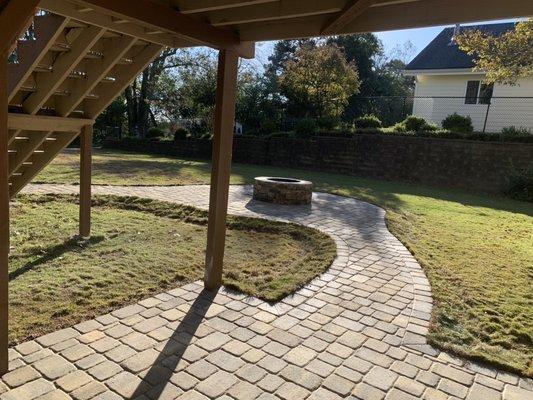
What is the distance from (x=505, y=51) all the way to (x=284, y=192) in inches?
374

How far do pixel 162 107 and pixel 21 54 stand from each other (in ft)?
87.5

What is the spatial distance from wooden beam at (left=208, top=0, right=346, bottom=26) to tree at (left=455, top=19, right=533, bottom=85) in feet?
41.0

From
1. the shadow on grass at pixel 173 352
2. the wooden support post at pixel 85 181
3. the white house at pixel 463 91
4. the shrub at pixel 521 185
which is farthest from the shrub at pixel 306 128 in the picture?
the shadow on grass at pixel 173 352

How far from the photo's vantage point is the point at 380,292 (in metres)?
4.83

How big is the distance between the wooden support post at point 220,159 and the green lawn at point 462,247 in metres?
2.27

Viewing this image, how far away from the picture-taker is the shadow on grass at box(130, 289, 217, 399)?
2846 millimetres

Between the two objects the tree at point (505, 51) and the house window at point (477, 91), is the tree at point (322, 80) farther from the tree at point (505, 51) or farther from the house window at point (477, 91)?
the tree at point (505, 51)

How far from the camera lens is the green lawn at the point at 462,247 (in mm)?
3885

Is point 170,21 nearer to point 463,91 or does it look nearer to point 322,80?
point 322,80

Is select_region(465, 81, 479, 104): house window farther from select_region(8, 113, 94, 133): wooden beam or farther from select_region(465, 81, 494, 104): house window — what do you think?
select_region(8, 113, 94, 133): wooden beam

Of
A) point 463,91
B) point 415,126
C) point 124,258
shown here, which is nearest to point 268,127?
point 415,126

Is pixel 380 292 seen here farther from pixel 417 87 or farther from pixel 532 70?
pixel 417 87

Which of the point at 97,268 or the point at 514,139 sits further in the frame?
the point at 514,139

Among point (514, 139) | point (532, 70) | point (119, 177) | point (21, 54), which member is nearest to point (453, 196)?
point (514, 139)
